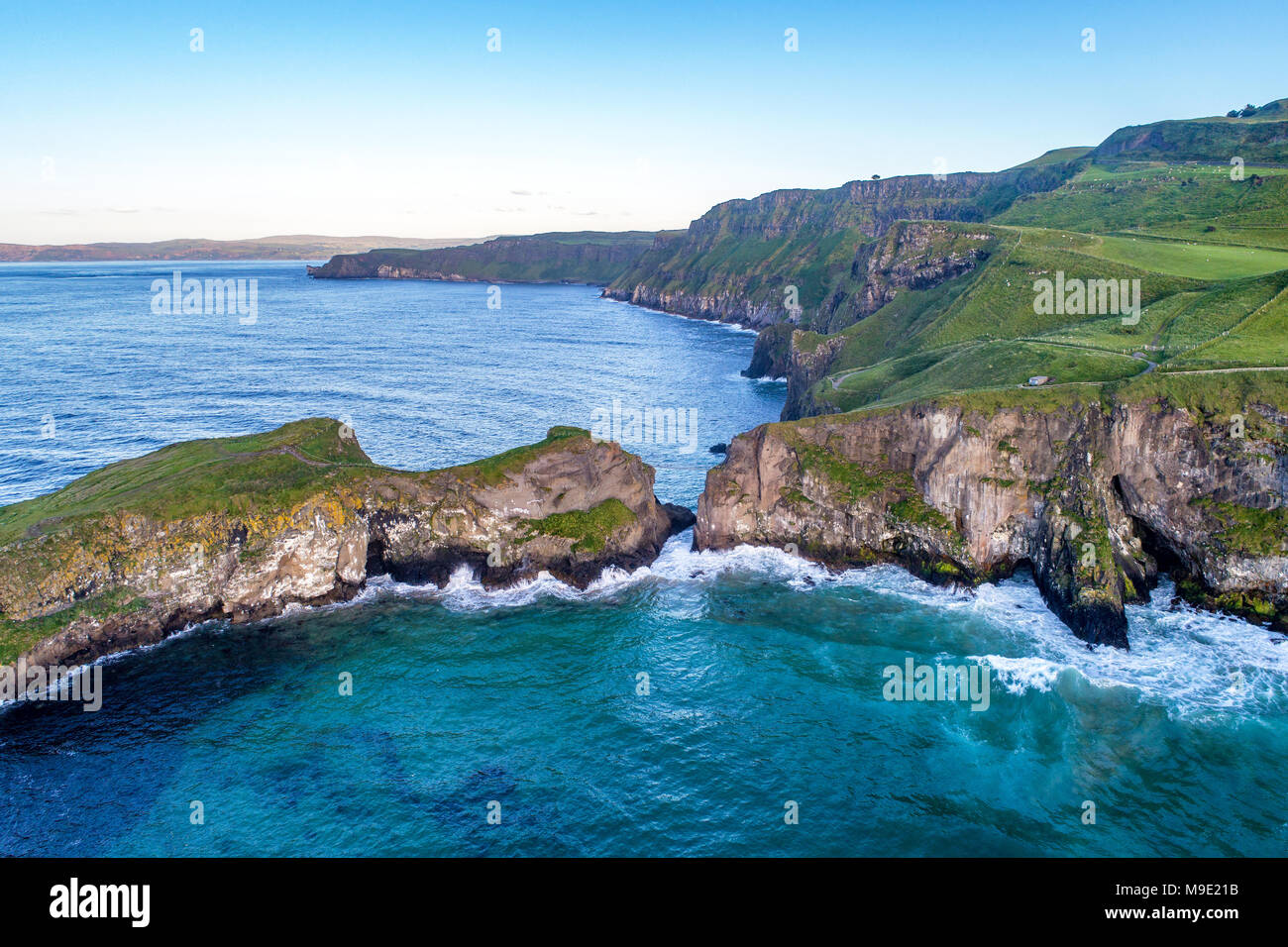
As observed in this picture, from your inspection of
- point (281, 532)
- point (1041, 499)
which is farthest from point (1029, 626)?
point (281, 532)

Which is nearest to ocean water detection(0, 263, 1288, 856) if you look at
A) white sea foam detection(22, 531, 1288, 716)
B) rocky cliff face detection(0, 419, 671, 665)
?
white sea foam detection(22, 531, 1288, 716)

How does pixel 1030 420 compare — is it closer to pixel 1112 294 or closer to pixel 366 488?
pixel 1112 294

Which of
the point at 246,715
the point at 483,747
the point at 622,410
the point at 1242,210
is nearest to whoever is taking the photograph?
the point at 483,747

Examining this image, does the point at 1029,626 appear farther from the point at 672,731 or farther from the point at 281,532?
the point at 281,532

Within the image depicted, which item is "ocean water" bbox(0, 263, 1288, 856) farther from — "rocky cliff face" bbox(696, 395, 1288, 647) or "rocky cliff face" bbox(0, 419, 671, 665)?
"rocky cliff face" bbox(0, 419, 671, 665)

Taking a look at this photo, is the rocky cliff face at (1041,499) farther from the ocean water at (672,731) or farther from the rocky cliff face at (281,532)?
the rocky cliff face at (281,532)

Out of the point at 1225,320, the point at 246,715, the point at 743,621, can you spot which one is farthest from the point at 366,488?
the point at 1225,320
